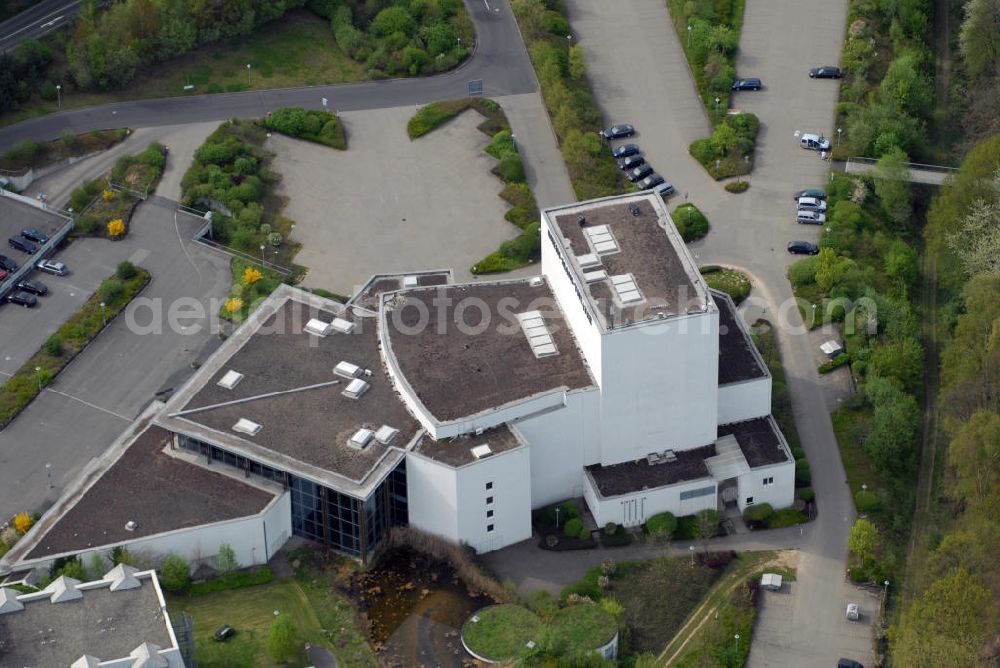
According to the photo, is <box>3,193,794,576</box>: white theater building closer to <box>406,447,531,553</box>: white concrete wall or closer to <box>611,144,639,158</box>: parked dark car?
<box>406,447,531,553</box>: white concrete wall

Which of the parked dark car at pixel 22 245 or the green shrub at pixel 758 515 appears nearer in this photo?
the green shrub at pixel 758 515

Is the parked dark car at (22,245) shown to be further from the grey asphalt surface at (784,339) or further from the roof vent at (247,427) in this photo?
the grey asphalt surface at (784,339)

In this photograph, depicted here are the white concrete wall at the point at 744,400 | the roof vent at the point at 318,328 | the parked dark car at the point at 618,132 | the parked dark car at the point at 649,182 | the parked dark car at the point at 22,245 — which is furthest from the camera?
the parked dark car at the point at 618,132

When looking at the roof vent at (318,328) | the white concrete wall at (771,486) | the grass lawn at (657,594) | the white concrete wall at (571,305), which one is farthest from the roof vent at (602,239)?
the grass lawn at (657,594)

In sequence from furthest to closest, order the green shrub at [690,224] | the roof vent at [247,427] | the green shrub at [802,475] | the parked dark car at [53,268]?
1. the green shrub at [690,224]
2. the parked dark car at [53,268]
3. the green shrub at [802,475]
4. the roof vent at [247,427]

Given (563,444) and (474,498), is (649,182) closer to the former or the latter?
(563,444)

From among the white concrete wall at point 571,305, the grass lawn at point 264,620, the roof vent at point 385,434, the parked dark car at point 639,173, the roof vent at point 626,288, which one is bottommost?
the grass lawn at point 264,620

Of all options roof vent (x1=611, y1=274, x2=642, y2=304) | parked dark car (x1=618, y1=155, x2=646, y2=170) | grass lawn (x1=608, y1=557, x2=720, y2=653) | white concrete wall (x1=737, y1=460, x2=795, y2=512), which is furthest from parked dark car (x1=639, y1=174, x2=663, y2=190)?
grass lawn (x1=608, y1=557, x2=720, y2=653)
